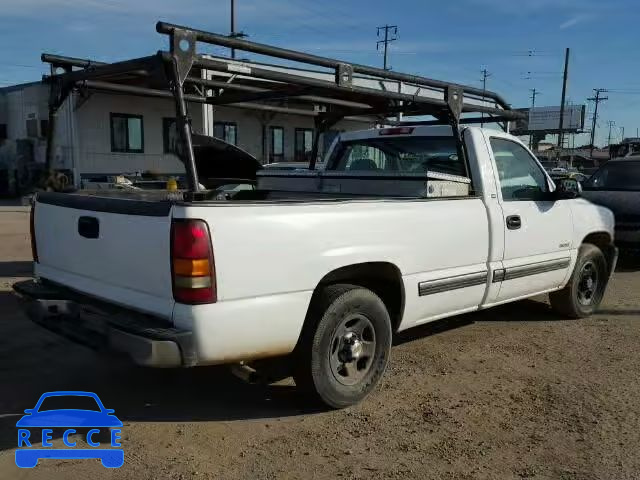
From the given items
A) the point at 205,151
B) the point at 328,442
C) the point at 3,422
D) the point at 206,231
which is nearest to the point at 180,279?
the point at 206,231

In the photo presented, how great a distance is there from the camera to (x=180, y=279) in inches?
129

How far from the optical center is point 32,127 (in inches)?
890

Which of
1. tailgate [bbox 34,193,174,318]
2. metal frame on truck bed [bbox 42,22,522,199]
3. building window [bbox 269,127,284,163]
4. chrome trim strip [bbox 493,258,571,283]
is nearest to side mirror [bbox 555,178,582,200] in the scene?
chrome trim strip [bbox 493,258,571,283]

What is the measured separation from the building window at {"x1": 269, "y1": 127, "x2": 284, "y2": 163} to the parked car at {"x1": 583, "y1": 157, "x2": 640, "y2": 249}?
1752 centimetres

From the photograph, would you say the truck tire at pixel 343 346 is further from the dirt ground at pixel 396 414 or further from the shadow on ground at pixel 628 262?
the shadow on ground at pixel 628 262

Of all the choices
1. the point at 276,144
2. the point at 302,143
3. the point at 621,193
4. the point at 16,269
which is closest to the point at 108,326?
the point at 16,269

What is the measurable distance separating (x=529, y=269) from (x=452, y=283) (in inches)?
42.8

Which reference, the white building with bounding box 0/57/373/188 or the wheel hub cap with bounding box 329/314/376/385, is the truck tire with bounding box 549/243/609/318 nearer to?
the wheel hub cap with bounding box 329/314/376/385

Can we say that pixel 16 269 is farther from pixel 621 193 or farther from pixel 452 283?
pixel 621 193

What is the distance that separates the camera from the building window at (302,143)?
28.1m

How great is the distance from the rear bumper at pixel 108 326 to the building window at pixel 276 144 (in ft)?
75.1

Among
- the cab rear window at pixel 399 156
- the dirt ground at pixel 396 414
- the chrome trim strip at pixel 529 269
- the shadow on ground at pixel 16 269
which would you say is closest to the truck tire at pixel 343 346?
the dirt ground at pixel 396 414

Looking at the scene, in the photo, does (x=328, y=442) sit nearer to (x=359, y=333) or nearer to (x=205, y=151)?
(x=359, y=333)

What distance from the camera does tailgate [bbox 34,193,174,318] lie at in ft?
11.1
